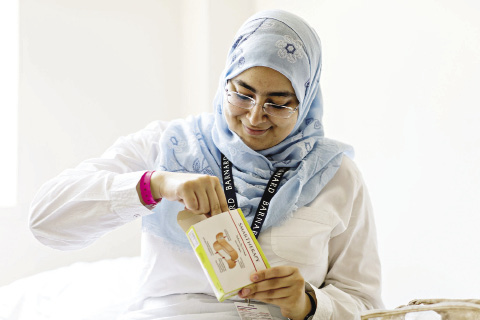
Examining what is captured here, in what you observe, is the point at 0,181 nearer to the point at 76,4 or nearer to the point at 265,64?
the point at 76,4

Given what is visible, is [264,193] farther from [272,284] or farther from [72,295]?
[72,295]

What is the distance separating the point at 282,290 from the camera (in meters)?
1.21

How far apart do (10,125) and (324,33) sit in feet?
5.43

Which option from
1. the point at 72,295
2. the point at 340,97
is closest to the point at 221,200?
the point at 72,295

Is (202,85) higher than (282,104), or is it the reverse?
(202,85)

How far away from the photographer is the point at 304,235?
1430 mm

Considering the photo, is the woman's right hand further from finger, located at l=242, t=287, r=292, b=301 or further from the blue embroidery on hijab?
the blue embroidery on hijab

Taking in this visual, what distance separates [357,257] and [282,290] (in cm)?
39

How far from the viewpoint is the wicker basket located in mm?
1223

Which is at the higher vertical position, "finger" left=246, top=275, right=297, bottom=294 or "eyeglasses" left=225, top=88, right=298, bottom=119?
"eyeglasses" left=225, top=88, right=298, bottom=119

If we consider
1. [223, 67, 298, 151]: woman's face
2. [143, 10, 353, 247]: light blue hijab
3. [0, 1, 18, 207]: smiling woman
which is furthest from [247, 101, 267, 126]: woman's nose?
[0, 1, 18, 207]: smiling woman

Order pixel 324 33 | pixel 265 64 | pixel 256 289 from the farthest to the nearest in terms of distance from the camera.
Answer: pixel 324 33 < pixel 265 64 < pixel 256 289

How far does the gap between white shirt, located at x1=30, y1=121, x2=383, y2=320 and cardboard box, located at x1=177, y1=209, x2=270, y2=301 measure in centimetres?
24

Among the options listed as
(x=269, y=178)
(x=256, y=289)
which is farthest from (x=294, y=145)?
(x=256, y=289)
